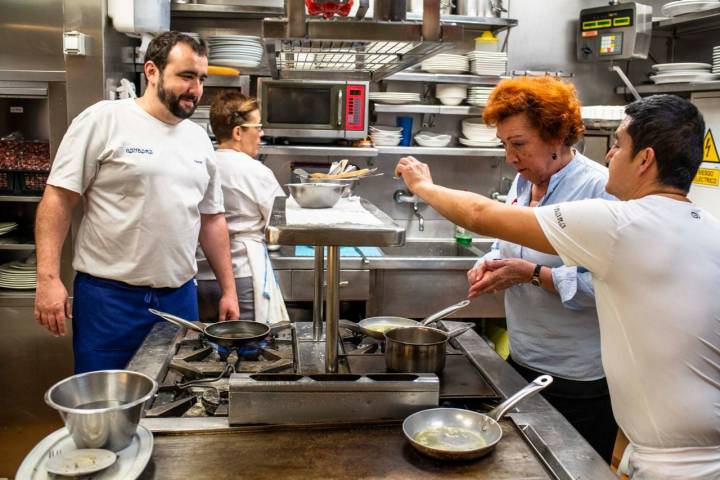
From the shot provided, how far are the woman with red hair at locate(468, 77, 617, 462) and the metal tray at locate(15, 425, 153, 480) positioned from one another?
1101 mm

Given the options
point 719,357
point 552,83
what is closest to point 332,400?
point 719,357

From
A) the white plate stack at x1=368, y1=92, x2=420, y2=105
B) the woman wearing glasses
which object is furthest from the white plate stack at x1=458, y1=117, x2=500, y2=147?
the woman wearing glasses

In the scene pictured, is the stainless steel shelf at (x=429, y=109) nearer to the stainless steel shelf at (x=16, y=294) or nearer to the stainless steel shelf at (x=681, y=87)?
the stainless steel shelf at (x=681, y=87)

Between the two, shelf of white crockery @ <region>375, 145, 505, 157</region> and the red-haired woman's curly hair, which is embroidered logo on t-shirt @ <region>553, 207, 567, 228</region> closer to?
the red-haired woman's curly hair

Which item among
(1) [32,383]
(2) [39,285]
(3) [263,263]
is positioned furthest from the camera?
(1) [32,383]

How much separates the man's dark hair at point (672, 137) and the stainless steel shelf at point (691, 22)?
8.19 feet

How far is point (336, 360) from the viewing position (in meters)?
1.73

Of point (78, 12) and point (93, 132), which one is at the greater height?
point (78, 12)

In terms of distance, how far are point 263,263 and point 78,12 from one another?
4.87 ft

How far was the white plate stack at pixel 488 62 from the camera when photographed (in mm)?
3889

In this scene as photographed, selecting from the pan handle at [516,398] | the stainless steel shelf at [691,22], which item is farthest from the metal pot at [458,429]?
the stainless steel shelf at [691,22]

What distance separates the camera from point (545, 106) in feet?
6.49

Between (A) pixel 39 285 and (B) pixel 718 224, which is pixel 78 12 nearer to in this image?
(A) pixel 39 285

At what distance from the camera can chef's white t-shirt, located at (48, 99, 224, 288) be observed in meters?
2.43
